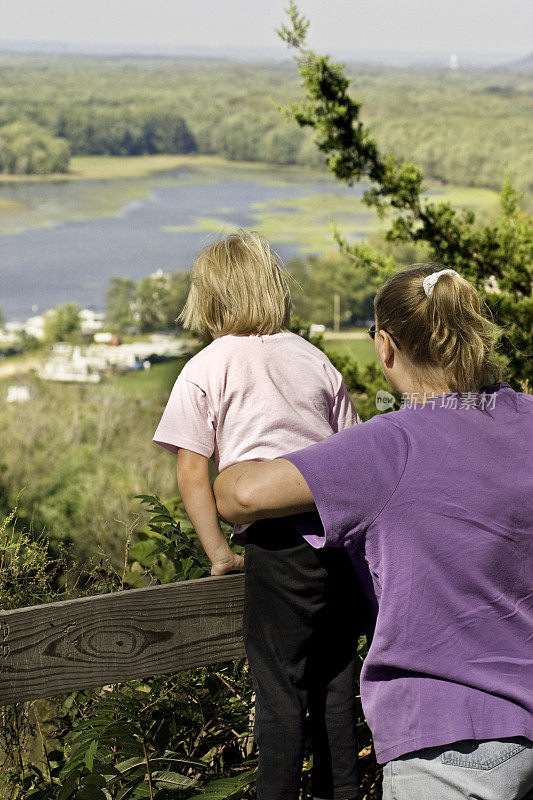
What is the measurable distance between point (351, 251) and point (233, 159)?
98408 millimetres

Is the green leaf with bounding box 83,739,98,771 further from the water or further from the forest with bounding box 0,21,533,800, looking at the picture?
the water

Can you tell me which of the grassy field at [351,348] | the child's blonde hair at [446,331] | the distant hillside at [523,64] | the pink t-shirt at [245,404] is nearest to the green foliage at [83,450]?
the grassy field at [351,348]

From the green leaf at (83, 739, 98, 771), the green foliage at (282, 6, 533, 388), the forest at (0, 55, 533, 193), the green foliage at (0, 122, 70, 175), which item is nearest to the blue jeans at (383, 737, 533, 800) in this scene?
the green leaf at (83, 739, 98, 771)

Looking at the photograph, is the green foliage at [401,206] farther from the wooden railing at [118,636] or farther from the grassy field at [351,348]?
the wooden railing at [118,636]

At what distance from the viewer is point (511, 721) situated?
121 centimetres

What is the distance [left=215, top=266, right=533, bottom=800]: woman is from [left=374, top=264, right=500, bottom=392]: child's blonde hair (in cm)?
8

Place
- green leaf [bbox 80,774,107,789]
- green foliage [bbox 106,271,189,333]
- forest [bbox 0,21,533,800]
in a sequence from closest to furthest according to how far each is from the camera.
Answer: green leaf [bbox 80,774,107,789] → forest [bbox 0,21,533,800] → green foliage [bbox 106,271,189,333]

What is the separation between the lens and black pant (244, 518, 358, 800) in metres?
1.46

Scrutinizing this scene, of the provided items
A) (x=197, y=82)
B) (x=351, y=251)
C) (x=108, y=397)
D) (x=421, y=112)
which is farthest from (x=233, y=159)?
(x=351, y=251)

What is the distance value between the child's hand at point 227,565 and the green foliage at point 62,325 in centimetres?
7527

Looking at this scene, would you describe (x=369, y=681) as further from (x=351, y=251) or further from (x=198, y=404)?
(x=351, y=251)

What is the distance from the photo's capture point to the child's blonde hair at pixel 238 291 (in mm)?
1742

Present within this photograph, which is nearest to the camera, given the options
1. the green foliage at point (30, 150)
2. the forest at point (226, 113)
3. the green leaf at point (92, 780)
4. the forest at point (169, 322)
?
the green leaf at point (92, 780)

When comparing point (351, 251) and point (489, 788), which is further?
point (351, 251)
